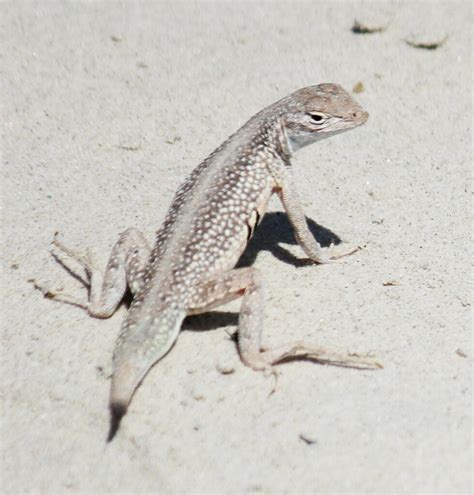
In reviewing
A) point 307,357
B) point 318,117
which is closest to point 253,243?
point 318,117

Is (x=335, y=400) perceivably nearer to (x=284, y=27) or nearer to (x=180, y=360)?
(x=180, y=360)

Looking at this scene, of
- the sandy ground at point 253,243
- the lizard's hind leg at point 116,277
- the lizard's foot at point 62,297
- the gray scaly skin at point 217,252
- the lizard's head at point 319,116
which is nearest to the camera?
the sandy ground at point 253,243

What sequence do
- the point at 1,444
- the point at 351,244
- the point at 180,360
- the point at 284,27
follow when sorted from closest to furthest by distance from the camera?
the point at 1,444, the point at 180,360, the point at 351,244, the point at 284,27

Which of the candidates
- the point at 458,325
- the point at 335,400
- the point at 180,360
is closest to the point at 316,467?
the point at 335,400

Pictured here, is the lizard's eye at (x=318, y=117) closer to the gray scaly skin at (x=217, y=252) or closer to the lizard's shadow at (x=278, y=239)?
the gray scaly skin at (x=217, y=252)

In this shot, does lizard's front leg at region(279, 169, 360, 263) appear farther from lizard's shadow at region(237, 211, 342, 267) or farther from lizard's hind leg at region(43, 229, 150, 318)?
lizard's hind leg at region(43, 229, 150, 318)

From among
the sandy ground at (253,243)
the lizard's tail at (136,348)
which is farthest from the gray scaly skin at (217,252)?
the sandy ground at (253,243)
